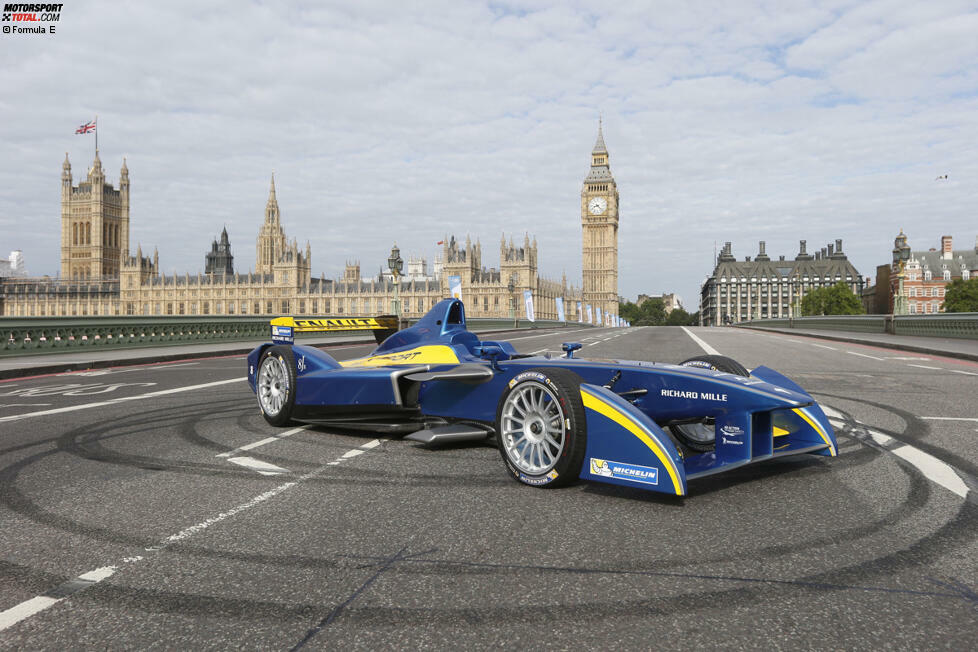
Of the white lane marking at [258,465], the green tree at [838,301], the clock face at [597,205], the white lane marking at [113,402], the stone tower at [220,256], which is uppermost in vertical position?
the clock face at [597,205]

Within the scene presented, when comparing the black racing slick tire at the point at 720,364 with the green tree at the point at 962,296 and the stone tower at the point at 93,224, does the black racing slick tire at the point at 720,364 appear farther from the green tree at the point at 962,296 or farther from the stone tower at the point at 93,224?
the stone tower at the point at 93,224

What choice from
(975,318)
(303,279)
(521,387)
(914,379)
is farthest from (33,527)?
(303,279)

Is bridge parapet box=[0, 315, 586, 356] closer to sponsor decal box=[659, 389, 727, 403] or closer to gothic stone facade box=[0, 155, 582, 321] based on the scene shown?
sponsor decal box=[659, 389, 727, 403]

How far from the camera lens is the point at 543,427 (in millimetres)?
4195

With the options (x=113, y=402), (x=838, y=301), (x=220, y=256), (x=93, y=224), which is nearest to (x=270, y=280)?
(x=220, y=256)

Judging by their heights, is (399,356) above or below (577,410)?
above

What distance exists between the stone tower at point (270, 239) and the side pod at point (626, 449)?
493ft

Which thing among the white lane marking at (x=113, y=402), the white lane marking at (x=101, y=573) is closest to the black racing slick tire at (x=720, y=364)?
the white lane marking at (x=101, y=573)

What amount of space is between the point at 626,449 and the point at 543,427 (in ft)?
2.06

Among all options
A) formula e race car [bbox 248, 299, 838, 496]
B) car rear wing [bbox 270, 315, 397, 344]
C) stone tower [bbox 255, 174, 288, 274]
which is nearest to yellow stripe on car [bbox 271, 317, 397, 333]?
car rear wing [bbox 270, 315, 397, 344]

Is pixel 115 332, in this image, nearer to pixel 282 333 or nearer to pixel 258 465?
pixel 282 333

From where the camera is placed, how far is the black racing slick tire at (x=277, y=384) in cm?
636

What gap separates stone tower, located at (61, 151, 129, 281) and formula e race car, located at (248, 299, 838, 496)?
563 ft

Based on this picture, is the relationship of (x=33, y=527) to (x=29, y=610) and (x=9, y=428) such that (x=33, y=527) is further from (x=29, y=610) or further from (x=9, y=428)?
(x=9, y=428)
